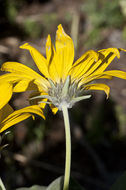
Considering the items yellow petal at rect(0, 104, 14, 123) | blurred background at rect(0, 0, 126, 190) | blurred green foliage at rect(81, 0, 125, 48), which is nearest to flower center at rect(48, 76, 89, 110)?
yellow petal at rect(0, 104, 14, 123)

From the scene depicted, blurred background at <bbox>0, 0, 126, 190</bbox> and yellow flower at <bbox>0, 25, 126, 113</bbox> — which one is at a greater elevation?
yellow flower at <bbox>0, 25, 126, 113</bbox>

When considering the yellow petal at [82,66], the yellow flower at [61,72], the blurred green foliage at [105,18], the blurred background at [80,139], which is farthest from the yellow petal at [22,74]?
the blurred green foliage at [105,18]

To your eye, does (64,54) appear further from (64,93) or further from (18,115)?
(18,115)

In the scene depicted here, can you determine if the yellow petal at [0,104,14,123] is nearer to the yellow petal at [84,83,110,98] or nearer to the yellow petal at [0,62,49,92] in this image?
the yellow petal at [0,62,49,92]

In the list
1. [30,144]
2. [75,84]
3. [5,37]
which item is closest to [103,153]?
[30,144]

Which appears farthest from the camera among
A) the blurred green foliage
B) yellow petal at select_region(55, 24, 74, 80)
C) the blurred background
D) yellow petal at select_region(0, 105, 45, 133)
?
the blurred green foliage

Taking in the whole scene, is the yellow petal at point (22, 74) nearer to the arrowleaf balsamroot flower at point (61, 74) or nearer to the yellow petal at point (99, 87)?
the arrowleaf balsamroot flower at point (61, 74)

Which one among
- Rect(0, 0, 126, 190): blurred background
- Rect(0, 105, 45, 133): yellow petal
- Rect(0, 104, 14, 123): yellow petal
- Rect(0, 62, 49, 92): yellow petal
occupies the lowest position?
Rect(0, 0, 126, 190): blurred background
